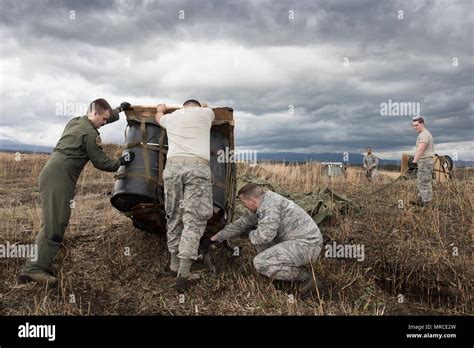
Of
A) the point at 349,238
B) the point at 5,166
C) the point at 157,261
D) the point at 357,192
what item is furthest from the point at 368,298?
the point at 5,166

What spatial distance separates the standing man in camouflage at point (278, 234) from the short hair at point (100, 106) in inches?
77.1

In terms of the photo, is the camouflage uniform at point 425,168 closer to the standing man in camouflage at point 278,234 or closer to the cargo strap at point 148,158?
the standing man in camouflage at point 278,234

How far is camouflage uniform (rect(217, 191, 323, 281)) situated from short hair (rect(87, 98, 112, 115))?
210 cm

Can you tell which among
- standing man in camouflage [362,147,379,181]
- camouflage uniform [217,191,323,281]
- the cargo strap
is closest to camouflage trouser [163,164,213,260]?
the cargo strap

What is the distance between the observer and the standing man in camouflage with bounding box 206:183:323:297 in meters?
5.16

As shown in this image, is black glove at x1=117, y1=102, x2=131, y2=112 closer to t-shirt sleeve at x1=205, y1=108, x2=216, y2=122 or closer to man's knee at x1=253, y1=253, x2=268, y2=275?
t-shirt sleeve at x1=205, y1=108, x2=216, y2=122

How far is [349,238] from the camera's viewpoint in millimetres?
7371

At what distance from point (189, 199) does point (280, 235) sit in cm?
123

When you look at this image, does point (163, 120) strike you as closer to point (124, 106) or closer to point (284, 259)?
point (124, 106)

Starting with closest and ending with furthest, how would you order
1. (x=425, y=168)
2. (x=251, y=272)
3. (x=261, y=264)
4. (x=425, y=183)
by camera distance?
(x=261, y=264) → (x=251, y=272) → (x=425, y=183) → (x=425, y=168)

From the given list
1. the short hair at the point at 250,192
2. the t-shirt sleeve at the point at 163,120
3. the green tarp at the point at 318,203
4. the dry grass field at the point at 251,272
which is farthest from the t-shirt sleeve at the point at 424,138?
the t-shirt sleeve at the point at 163,120

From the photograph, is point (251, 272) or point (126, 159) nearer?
point (126, 159)

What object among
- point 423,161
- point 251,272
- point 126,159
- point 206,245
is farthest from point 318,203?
point 126,159

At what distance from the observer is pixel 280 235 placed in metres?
5.42
